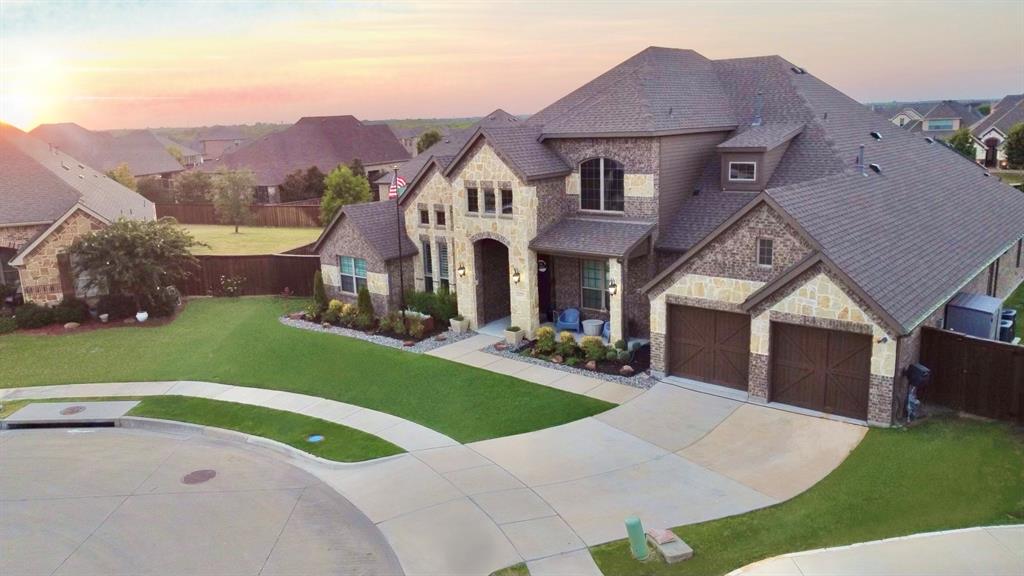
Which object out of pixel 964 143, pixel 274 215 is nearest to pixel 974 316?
pixel 274 215

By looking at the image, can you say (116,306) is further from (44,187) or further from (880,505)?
(880,505)

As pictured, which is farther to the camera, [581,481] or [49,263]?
[49,263]

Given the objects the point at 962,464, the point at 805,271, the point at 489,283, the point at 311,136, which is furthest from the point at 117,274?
the point at 311,136

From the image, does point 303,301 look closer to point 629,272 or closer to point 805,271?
point 629,272

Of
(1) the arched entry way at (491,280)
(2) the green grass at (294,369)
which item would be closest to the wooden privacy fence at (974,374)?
(2) the green grass at (294,369)

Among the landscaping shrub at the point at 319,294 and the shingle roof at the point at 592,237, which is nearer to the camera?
the shingle roof at the point at 592,237

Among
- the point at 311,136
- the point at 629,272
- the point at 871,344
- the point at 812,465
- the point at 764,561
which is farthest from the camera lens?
the point at 311,136

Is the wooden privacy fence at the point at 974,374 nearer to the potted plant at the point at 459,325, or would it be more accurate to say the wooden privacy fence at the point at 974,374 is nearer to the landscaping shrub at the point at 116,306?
the potted plant at the point at 459,325
